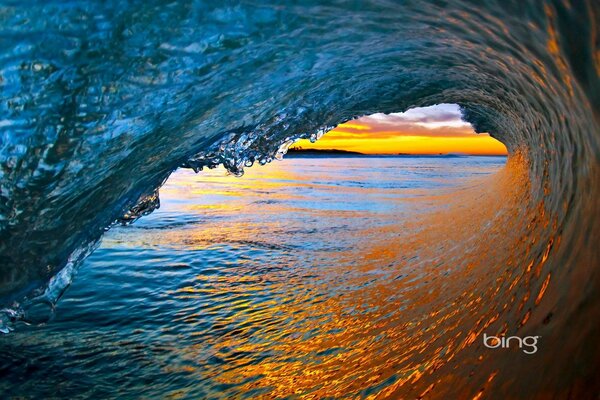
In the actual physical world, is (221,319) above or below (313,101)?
below

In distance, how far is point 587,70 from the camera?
1.39 meters

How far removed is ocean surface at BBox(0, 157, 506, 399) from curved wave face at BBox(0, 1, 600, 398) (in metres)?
0.09

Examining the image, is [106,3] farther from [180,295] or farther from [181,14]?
[180,295]

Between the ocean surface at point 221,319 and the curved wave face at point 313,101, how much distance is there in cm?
9

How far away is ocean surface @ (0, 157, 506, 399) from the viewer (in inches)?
104

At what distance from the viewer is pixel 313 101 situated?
3.68m

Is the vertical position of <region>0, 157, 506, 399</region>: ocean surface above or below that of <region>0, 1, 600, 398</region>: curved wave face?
below

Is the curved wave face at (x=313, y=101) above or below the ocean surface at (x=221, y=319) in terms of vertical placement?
above

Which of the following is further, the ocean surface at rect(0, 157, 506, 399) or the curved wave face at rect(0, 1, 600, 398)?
the ocean surface at rect(0, 157, 506, 399)

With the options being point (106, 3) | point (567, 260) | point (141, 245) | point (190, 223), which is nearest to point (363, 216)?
point (190, 223)

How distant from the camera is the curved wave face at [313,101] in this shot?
151cm

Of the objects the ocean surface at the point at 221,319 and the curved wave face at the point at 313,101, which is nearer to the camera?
the curved wave face at the point at 313,101

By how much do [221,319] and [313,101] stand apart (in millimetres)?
1923

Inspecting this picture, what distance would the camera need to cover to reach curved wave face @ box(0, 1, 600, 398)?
1.51 m
